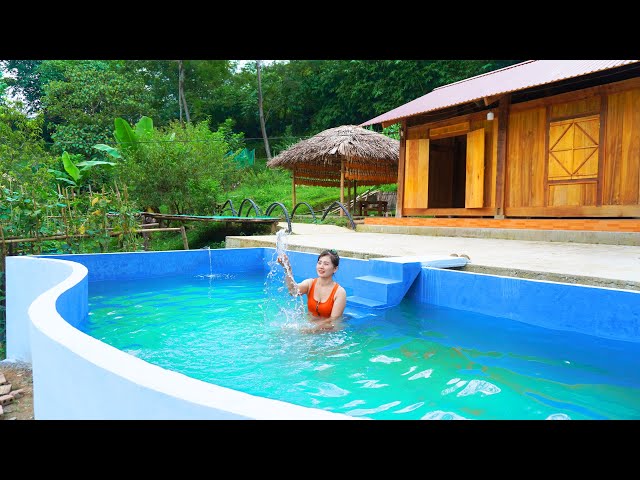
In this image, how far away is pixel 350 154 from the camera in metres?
15.0

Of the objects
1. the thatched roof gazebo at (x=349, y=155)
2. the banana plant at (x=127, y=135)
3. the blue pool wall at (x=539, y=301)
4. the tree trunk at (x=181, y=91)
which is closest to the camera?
the blue pool wall at (x=539, y=301)

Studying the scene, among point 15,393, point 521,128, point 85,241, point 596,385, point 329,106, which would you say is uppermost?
point 329,106

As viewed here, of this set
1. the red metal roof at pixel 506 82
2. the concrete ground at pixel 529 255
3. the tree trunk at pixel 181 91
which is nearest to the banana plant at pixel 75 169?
the concrete ground at pixel 529 255

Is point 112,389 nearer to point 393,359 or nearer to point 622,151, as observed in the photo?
point 393,359

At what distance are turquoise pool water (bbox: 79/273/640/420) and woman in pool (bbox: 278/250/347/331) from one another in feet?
0.52

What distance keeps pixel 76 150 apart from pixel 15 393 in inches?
890

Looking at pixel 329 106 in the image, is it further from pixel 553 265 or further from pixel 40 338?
pixel 40 338

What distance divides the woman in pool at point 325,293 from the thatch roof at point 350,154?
996 centimetres

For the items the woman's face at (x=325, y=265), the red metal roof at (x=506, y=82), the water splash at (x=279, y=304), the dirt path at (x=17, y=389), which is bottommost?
the dirt path at (x=17, y=389)

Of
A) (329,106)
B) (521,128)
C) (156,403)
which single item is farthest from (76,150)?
(156,403)

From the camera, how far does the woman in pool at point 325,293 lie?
499cm

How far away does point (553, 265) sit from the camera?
5676 mm

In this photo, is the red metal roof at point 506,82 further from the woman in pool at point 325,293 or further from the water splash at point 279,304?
the woman in pool at point 325,293
